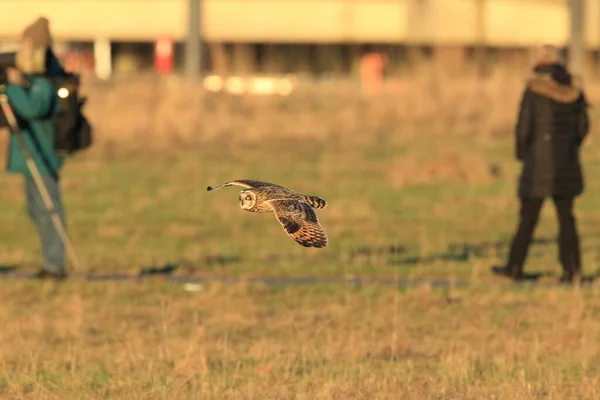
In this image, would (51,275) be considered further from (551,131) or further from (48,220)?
(551,131)

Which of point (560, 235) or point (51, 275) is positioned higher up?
point (560, 235)

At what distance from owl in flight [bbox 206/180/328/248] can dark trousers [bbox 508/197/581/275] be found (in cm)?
565

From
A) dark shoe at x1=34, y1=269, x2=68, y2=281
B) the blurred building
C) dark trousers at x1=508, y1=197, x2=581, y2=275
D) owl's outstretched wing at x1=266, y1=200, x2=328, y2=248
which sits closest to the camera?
owl's outstretched wing at x1=266, y1=200, x2=328, y2=248

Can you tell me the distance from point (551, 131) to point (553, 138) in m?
0.06

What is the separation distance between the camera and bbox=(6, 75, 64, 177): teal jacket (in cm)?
1258

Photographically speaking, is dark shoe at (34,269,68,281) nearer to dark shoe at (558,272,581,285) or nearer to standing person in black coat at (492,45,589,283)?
standing person in black coat at (492,45,589,283)

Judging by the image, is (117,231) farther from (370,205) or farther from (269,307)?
(269,307)

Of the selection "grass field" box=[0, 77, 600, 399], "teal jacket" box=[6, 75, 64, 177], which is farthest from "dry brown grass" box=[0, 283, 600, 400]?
"teal jacket" box=[6, 75, 64, 177]

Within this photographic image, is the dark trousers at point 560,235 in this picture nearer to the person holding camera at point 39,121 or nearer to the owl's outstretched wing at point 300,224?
the person holding camera at point 39,121

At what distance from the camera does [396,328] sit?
11.2 m

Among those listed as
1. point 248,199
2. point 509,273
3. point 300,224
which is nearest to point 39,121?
point 509,273

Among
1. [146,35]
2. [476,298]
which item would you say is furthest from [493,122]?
[146,35]

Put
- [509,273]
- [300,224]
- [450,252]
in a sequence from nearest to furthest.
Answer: [300,224] < [509,273] < [450,252]

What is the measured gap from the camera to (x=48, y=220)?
1302 cm
